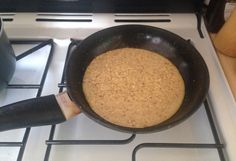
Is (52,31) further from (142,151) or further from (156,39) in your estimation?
(142,151)

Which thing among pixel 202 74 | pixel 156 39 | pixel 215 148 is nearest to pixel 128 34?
pixel 156 39

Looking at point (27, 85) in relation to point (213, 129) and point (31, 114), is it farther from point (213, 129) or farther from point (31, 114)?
point (213, 129)

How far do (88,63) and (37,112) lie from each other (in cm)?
16

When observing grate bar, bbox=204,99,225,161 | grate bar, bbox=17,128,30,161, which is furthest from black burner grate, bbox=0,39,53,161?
grate bar, bbox=204,99,225,161

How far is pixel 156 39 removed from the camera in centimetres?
60

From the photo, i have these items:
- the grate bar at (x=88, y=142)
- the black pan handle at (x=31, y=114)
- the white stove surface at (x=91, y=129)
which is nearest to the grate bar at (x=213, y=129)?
the white stove surface at (x=91, y=129)

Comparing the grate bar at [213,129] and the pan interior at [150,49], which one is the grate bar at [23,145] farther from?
the grate bar at [213,129]

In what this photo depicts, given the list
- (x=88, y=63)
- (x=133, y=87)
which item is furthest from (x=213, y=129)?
(x=88, y=63)

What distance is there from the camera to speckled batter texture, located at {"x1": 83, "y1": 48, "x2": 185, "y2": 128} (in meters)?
0.50

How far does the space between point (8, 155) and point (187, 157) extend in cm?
30

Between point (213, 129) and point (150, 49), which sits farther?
point (150, 49)

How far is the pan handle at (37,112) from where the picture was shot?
444 mm

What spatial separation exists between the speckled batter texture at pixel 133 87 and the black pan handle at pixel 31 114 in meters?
0.07

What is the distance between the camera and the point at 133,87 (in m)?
0.54
